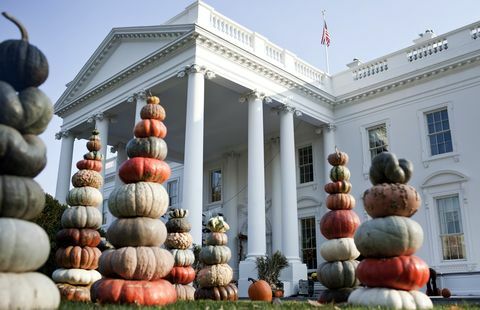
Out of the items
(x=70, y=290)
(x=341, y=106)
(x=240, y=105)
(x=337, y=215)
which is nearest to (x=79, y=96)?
(x=240, y=105)

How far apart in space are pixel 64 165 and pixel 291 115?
39.5 ft

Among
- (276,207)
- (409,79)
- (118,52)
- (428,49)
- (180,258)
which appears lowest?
(180,258)

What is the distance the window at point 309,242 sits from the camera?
21.5 metres

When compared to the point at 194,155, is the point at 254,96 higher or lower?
higher

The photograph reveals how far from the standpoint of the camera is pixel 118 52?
21.1m

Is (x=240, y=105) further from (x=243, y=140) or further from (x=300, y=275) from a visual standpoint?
(x=300, y=275)

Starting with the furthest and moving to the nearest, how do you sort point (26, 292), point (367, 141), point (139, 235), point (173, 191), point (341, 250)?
point (173, 191) < point (367, 141) < point (341, 250) < point (139, 235) < point (26, 292)

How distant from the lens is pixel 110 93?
20.8m

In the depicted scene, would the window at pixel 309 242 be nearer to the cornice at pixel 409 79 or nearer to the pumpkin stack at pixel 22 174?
the cornice at pixel 409 79

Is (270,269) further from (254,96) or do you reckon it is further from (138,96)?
(138,96)

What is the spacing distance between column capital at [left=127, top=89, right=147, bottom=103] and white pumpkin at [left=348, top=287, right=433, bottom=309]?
47.2 ft

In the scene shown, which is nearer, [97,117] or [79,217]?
[79,217]

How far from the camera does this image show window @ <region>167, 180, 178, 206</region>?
29.9 metres

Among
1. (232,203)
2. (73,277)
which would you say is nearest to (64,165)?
(232,203)
